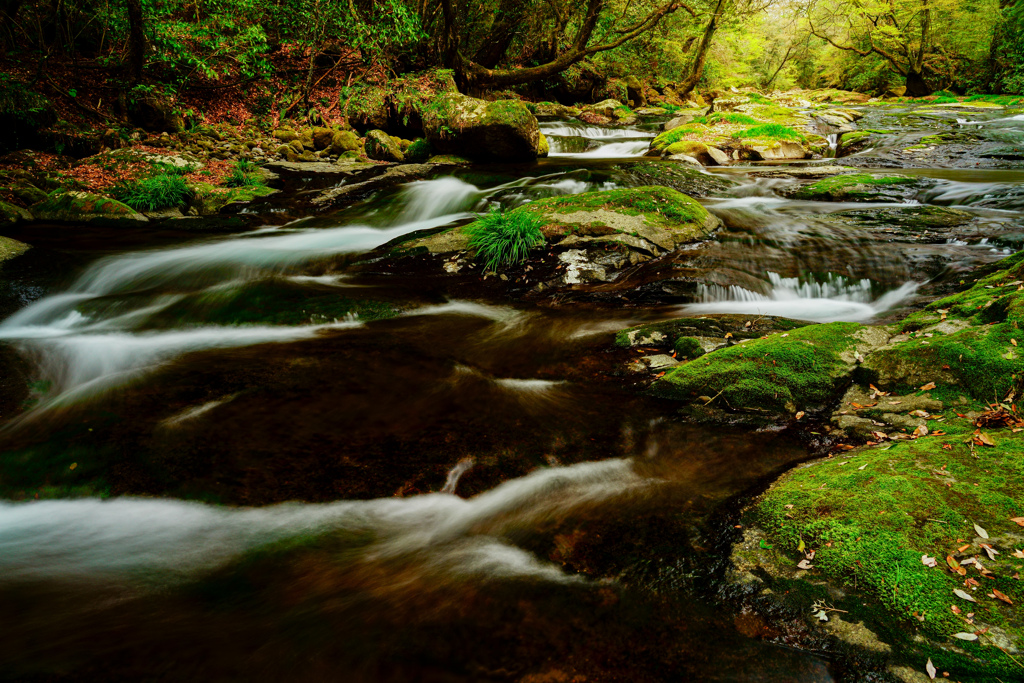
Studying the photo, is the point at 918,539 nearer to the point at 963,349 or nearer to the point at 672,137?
the point at 963,349

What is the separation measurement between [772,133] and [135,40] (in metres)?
16.8

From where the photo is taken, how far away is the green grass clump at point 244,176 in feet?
35.8

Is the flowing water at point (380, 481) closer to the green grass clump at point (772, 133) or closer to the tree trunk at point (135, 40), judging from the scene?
the tree trunk at point (135, 40)

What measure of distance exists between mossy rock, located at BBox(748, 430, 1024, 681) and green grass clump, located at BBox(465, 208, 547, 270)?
469cm

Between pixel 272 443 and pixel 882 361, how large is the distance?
4.39 meters

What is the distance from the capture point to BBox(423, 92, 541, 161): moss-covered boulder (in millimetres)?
12289

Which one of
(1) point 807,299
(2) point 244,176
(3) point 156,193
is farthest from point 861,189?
(3) point 156,193

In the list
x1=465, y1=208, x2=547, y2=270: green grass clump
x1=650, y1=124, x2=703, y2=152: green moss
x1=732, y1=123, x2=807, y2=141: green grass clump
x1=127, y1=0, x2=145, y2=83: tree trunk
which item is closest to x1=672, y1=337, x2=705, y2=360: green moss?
x1=465, y1=208, x2=547, y2=270: green grass clump

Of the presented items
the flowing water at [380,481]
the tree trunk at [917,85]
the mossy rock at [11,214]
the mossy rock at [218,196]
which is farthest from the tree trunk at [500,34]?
the tree trunk at [917,85]

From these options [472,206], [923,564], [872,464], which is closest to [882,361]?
[872,464]

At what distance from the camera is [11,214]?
8.17 m

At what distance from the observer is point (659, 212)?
23.8 feet

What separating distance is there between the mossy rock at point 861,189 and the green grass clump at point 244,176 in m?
11.3

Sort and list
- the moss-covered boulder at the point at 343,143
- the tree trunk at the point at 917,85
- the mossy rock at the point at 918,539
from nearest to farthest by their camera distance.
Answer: the mossy rock at the point at 918,539, the moss-covered boulder at the point at 343,143, the tree trunk at the point at 917,85
